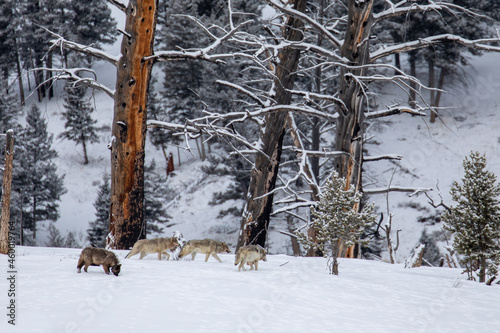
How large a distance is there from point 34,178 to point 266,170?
1044 inches

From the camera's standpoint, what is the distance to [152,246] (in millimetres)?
6902

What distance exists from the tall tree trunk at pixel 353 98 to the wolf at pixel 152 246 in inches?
150

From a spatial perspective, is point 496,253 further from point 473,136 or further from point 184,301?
point 473,136

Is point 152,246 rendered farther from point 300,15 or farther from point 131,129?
point 300,15

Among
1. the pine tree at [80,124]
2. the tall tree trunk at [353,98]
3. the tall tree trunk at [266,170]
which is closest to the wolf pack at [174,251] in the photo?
the tall tree trunk at [266,170]

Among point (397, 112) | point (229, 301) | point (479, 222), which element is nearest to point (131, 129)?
point (229, 301)

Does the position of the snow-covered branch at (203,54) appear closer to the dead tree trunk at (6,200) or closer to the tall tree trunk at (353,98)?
the tall tree trunk at (353,98)

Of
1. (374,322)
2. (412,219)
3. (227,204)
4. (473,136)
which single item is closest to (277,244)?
(227,204)

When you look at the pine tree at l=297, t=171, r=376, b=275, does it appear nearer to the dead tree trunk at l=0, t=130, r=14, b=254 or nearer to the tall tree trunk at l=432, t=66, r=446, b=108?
the dead tree trunk at l=0, t=130, r=14, b=254

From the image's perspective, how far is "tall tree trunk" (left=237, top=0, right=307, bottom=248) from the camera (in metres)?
10.5

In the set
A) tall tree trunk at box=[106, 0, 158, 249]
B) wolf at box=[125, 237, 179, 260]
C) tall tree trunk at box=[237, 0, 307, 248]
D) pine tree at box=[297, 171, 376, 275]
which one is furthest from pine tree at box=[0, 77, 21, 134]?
pine tree at box=[297, 171, 376, 275]

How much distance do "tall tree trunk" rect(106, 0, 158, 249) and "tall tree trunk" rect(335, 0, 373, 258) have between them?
3.92 metres

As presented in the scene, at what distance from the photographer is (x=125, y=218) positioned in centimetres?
811

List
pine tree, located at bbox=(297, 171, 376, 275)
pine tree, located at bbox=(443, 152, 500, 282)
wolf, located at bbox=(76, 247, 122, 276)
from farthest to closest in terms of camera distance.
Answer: pine tree, located at bbox=(443, 152, 500, 282), pine tree, located at bbox=(297, 171, 376, 275), wolf, located at bbox=(76, 247, 122, 276)
